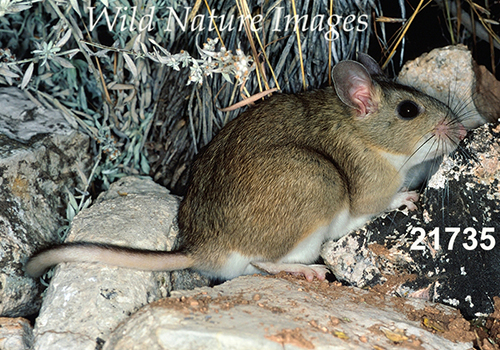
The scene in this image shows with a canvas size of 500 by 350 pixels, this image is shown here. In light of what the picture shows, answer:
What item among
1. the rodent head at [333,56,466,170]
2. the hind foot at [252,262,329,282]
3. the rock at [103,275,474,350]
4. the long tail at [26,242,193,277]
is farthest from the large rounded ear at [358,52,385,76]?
the long tail at [26,242,193,277]

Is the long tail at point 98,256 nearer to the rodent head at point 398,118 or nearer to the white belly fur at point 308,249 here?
the white belly fur at point 308,249

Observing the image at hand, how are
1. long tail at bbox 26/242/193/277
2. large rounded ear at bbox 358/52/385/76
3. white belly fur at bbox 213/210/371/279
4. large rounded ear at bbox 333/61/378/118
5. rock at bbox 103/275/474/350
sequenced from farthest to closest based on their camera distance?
large rounded ear at bbox 358/52/385/76, white belly fur at bbox 213/210/371/279, large rounded ear at bbox 333/61/378/118, long tail at bbox 26/242/193/277, rock at bbox 103/275/474/350


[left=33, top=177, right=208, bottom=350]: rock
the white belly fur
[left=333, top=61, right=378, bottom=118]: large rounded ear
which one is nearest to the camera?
[left=33, top=177, right=208, bottom=350]: rock

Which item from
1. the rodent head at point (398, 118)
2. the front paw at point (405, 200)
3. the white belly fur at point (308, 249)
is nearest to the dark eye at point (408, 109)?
the rodent head at point (398, 118)

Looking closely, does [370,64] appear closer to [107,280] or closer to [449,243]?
[449,243]

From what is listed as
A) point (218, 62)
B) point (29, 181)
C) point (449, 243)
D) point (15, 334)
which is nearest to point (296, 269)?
point (449, 243)

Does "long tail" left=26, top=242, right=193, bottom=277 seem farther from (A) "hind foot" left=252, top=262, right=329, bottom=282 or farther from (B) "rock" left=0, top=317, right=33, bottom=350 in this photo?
(A) "hind foot" left=252, top=262, right=329, bottom=282

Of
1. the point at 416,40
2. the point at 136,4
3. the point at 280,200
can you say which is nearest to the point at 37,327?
the point at 280,200
